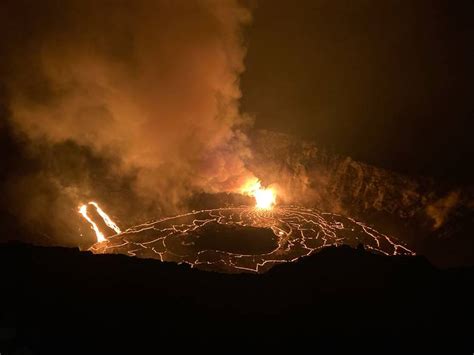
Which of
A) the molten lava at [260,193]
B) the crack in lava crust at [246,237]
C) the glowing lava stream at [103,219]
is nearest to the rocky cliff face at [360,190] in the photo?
the molten lava at [260,193]

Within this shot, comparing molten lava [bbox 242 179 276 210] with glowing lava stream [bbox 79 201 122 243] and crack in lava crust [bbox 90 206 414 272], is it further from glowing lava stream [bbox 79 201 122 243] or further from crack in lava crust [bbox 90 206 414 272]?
glowing lava stream [bbox 79 201 122 243]

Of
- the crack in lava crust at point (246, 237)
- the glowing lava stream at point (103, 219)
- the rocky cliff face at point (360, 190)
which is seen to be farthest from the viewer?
the glowing lava stream at point (103, 219)

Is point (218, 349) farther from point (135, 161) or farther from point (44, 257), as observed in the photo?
point (135, 161)

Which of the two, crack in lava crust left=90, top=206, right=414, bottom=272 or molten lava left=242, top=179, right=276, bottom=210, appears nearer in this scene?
crack in lava crust left=90, top=206, right=414, bottom=272

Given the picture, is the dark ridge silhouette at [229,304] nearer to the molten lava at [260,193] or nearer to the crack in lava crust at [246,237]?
the crack in lava crust at [246,237]

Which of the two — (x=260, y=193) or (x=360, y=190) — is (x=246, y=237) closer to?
(x=260, y=193)

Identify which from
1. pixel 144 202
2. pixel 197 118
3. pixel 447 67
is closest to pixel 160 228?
pixel 144 202

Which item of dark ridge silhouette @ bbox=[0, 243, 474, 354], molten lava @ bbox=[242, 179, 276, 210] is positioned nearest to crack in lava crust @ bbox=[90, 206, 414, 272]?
molten lava @ bbox=[242, 179, 276, 210]
